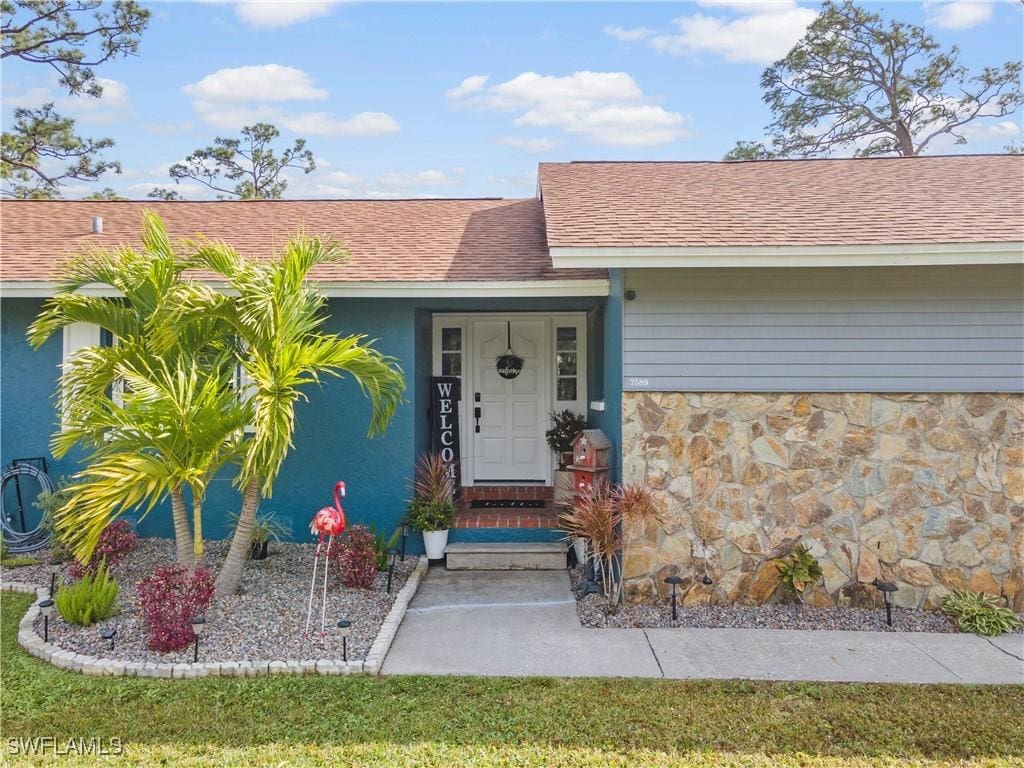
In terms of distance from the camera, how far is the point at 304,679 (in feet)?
14.3

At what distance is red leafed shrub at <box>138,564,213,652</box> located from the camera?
4.67 meters

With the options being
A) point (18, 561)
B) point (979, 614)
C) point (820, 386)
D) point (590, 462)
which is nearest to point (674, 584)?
point (590, 462)

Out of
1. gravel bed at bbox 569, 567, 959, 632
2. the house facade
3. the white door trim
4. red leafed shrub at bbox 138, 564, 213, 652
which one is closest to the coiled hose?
red leafed shrub at bbox 138, 564, 213, 652

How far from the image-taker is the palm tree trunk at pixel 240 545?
557 centimetres

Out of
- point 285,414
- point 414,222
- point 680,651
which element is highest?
point 414,222

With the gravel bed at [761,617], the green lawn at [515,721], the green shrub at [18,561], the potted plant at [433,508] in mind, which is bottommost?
the gravel bed at [761,617]

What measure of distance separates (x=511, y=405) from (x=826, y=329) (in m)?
4.07

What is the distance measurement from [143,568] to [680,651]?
193 inches

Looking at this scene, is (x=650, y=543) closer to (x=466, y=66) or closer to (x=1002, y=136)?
(x=466, y=66)

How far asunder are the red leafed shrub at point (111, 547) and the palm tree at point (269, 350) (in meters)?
1.32

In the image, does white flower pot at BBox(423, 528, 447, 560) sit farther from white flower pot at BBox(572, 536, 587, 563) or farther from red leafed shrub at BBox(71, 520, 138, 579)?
red leafed shrub at BBox(71, 520, 138, 579)

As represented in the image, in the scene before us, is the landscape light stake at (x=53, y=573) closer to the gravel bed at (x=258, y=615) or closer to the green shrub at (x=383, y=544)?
the gravel bed at (x=258, y=615)

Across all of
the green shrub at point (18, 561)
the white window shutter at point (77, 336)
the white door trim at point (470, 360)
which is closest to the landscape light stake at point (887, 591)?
the white door trim at point (470, 360)

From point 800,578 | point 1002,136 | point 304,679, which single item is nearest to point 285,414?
point 304,679
